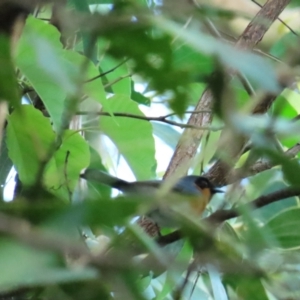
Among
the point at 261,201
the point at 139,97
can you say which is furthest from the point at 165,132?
the point at 261,201

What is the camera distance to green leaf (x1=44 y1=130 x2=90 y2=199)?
646 mm

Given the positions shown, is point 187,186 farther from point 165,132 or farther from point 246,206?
point 246,206

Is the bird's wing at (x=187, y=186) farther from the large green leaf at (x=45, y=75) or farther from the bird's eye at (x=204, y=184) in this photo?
the large green leaf at (x=45, y=75)

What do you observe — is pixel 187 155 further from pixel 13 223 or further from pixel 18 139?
pixel 13 223

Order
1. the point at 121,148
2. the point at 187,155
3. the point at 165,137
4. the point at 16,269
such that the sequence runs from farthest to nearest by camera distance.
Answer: the point at 165,137 → the point at 187,155 → the point at 121,148 → the point at 16,269

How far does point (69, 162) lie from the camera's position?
0.67 metres

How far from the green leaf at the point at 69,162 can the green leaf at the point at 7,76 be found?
16.5 inches

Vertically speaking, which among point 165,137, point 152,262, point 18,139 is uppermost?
point 165,137

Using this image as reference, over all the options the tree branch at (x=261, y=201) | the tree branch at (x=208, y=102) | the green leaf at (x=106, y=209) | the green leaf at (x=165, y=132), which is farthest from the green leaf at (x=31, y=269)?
the green leaf at (x=165, y=132)

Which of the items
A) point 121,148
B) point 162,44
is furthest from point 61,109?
point 162,44

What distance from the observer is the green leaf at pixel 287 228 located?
0.63 metres

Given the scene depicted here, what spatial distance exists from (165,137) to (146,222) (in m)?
0.22

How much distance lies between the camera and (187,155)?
85cm

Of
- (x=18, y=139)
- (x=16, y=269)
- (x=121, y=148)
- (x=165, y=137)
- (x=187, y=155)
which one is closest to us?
(x=16, y=269)
